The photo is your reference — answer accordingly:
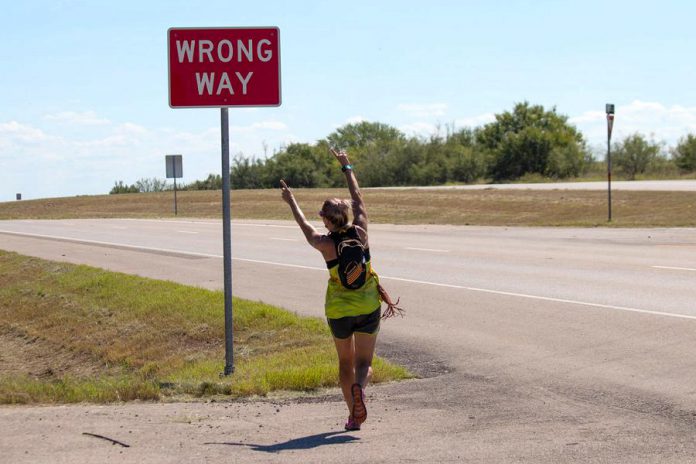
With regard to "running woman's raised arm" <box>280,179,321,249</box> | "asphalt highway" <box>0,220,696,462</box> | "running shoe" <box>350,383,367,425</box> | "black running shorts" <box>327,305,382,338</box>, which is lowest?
"asphalt highway" <box>0,220,696,462</box>

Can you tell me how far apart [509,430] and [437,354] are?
337 centimetres

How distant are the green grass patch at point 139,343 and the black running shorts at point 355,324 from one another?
1.69m

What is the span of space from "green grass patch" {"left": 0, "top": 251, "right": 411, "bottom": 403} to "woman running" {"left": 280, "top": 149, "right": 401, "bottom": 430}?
159 centimetres

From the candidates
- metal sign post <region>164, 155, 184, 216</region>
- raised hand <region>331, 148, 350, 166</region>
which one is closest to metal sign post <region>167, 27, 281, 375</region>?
raised hand <region>331, 148, 350, 166</region>

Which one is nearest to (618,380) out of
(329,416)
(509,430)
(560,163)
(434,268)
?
(509,430)

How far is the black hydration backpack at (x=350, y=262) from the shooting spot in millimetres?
6715

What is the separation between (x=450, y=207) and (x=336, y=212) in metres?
33.9

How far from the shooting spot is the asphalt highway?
20.9ft

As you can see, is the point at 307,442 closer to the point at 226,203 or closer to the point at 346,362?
the point at 346,362

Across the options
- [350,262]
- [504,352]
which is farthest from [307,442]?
[504,352]

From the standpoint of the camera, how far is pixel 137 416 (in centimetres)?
732

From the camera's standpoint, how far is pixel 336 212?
6.79 m

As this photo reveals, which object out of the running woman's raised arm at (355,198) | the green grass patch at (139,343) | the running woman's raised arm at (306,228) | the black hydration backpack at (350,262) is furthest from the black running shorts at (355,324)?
the green grass patch at (139,343)

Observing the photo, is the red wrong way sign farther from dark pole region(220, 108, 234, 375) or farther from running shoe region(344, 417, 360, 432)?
running shoe region(344, 417, 360, 432)
